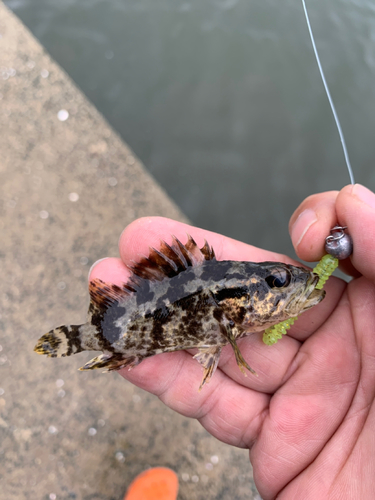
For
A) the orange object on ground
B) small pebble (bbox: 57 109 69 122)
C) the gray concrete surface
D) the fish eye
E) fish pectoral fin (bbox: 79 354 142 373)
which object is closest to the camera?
the fish eye

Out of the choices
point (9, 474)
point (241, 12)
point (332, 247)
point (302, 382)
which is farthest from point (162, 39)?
point (9, 474)

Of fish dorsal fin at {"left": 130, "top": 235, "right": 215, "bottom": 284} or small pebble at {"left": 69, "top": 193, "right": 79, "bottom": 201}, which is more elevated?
small pebble at {"left": 69, "top": 193, "right": 79, "bottom": 201}

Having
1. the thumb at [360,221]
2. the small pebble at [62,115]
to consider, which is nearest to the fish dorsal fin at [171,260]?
the thumb at [360,221]

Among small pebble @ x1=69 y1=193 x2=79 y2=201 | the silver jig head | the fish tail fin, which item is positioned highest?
small pebble @ x1=69 y1=193 x2=79 y2=201

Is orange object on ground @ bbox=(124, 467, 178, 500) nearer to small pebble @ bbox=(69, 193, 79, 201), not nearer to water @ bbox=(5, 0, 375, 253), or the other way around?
water @ bbox=(5, 0, 375, 253)

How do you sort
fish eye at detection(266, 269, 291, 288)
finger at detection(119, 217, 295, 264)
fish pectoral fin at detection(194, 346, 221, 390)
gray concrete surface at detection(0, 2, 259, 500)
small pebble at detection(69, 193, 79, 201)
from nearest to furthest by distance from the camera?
1. fish eye at detection(266, 269, 291, 288)
2. fish pectoral fin at detection(194, 346, 221, 390)
3. finger at detection(119, 217, 295, 264)
4. gray concrete surface at detection(0, 2, 259, 500)
5. small pebble at detection(69, 193, 79, 201)

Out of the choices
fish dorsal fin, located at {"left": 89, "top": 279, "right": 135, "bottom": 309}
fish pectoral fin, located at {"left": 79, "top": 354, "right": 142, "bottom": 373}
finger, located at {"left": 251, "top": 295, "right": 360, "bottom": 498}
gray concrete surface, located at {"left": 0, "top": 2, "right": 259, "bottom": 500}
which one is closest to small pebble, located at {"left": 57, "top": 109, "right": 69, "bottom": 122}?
gray concrete surface, located at {"left": 0, "top": 2, "right": 259, "bottom": 500}

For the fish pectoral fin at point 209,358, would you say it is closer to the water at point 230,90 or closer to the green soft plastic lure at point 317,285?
the green soft plastic lure at point 317,285

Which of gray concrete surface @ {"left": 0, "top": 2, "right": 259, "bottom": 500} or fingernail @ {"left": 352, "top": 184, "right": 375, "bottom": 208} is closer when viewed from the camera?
fingernail @ {"left": 352, "top": 184, "right": 375, "bottom": 208}
